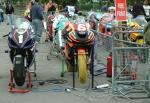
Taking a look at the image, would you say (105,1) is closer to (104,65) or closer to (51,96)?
(104,65)

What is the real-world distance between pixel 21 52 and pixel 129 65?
2281 millimetres

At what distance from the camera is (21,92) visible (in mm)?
9773

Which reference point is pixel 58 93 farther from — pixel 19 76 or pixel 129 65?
pixel 129 65

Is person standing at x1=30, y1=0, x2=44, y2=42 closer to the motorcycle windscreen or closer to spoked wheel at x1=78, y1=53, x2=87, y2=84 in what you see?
the motorcycle windscreen

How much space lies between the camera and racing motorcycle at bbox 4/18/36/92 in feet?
32.1

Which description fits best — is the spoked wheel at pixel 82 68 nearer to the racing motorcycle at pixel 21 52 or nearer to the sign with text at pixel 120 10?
the racing motorcycle at pixel 21 52

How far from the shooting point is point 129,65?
9312 mm

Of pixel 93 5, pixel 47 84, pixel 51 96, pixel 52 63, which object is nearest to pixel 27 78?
pixel 47 84

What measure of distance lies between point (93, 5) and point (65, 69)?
25.4 metres

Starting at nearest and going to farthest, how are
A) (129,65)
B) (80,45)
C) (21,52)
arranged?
1. (129,65)
2. (21,52)
3. (80,45)

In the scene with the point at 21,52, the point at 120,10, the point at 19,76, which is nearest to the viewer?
the point at 19,76

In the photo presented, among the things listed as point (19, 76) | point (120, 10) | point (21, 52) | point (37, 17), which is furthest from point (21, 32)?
point (37, 17)

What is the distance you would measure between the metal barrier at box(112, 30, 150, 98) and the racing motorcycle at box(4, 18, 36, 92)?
1807 millimetres

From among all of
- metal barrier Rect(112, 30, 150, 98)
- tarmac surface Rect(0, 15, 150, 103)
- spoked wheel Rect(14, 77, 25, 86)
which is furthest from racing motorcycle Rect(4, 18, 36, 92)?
metal barrier Rect(112, 30, 150, 98)
